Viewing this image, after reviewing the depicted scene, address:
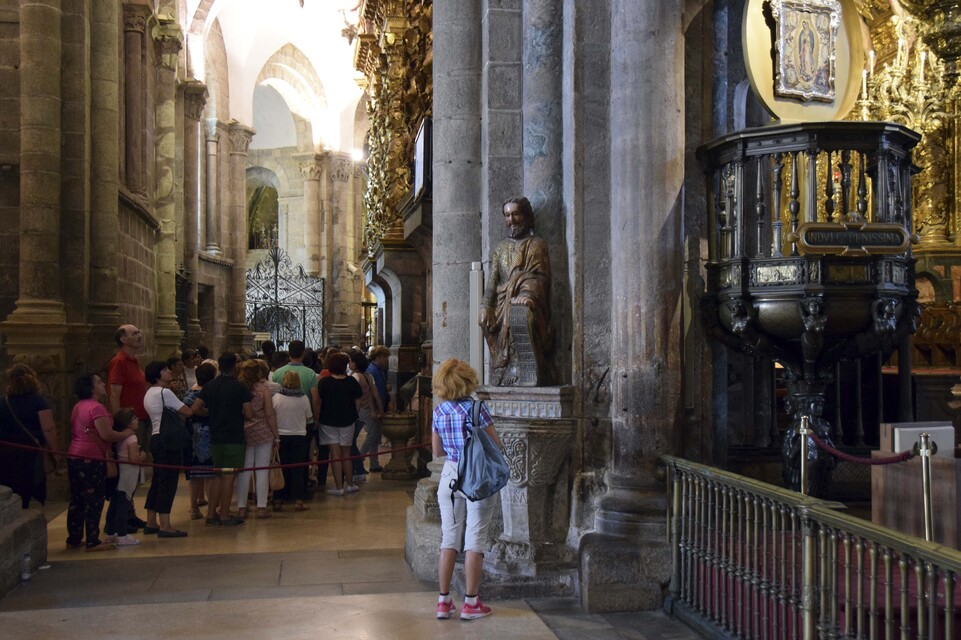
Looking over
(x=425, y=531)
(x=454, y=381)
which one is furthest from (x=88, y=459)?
(x=454, y=381)

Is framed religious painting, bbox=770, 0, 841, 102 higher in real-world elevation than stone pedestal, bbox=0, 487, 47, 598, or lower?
higher

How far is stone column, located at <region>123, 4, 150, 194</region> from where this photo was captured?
1673 cm

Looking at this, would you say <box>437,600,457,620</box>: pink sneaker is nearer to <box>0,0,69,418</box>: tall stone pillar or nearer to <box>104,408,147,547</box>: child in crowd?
<box>104,408,147,547</box>: child in crowd

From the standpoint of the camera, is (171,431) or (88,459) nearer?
(88,459)

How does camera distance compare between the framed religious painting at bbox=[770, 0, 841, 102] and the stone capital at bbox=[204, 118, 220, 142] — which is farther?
the stone capital at bbox=[204, 118, 220, 142]

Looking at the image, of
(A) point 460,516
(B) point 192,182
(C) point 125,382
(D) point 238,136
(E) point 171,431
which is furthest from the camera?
(D) point 238,136

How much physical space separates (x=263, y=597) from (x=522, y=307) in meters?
2.59

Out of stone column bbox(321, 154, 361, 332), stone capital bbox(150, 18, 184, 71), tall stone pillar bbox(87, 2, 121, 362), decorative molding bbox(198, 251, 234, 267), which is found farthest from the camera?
stone column bbox(321, 154, 361, 332)

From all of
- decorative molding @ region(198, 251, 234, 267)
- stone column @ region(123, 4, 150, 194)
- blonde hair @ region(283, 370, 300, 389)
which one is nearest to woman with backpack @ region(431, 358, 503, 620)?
blonde hair @ region(283, 370, 300, 389)

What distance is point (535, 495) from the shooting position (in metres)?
6.54

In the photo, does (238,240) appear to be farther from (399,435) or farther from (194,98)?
(399,435)

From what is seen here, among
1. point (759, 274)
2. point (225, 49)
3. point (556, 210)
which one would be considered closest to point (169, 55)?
point (225, 49)

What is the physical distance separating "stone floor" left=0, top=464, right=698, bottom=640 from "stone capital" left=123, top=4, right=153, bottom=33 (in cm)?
1081

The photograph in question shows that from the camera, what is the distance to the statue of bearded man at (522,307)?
657cm
